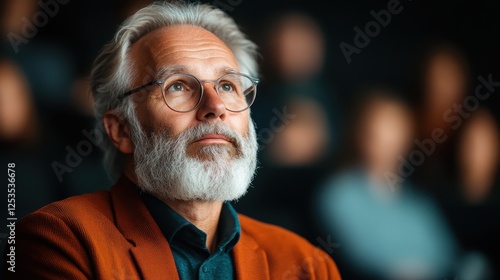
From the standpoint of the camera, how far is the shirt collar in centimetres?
170

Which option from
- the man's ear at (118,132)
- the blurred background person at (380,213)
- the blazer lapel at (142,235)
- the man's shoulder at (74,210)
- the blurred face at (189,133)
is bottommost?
the blurred background person at (380,213)

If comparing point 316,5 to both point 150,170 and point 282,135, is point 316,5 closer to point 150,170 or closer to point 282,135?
point 282,135

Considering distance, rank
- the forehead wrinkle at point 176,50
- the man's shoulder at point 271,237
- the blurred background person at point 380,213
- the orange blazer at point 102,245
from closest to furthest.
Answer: the orange blazer at point 102,245
the forehead wrinkle at point 176,50
the man's shoulder at point 271,237
the blurred background person at point 380,213

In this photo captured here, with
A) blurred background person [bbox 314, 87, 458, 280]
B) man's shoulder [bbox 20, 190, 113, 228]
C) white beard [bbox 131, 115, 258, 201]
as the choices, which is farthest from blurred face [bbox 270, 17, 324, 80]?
man's shoulder [bbox 20, 190, 113, 228]

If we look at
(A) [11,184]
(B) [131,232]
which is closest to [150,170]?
(B) [131,232]

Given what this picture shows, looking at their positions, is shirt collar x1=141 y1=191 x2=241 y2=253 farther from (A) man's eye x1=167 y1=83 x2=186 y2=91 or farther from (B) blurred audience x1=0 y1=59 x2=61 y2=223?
(B) blurred audience x1=0 y1=59 x2=61 y2=223

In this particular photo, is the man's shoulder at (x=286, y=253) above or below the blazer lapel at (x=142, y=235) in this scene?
below

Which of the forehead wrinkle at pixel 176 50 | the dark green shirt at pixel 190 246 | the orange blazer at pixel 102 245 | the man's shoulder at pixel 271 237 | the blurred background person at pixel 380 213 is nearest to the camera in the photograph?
the orange blazer at pixel 102 245

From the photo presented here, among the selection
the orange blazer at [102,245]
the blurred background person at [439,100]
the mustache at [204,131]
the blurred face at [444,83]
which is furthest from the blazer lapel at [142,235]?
the blurred face at [444,83]

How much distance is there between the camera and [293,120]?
7.62 feet

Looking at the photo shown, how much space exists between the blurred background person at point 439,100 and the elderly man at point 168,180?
2.17ft

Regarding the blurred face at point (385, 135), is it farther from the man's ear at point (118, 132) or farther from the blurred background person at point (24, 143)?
the blurred background person at point (24, 143)

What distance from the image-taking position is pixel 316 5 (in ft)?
7.66

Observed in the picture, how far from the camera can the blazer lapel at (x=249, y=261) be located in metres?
1.76
